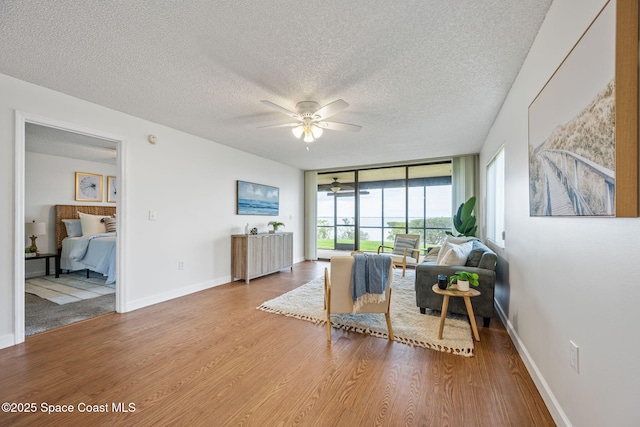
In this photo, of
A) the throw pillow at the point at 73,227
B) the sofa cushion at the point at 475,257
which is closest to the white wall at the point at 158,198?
the throw pillow at the point at 73,227

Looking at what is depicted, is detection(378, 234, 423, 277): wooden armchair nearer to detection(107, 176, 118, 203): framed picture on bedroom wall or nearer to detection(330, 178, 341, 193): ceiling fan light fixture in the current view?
detection(330, 178, 341, 193): ceiling fan light fixture

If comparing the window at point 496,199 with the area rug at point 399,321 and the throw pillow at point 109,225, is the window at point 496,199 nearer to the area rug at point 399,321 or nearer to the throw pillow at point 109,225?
the area rug at point 399,321

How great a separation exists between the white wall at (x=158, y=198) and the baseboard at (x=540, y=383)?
413 centimetres

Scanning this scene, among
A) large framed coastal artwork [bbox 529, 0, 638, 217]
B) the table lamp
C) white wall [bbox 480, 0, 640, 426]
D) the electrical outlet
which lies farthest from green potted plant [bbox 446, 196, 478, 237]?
the table lamp

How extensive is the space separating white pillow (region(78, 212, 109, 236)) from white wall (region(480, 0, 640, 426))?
705cm

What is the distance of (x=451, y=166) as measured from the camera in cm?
574

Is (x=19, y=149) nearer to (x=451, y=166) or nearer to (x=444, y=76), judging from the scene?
(x=444, y=76)

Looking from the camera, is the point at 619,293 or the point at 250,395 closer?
the point at 619,293

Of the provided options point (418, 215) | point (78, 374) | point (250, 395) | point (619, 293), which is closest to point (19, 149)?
point (78, 374)

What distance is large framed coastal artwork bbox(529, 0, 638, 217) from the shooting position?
0.91 m

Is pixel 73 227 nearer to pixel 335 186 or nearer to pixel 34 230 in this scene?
pixel 34 230

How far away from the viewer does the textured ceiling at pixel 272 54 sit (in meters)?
1.64

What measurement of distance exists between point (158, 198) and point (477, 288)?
413 centimetres

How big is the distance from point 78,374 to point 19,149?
2.14 meters
